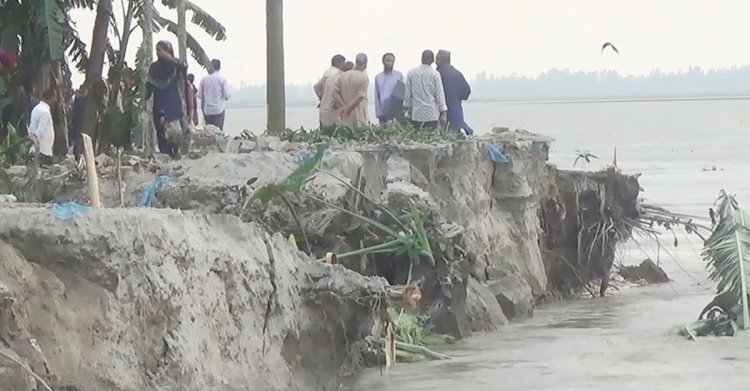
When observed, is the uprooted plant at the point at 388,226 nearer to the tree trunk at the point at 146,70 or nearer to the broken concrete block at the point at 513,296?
the broken concrete block at the point at 513,296

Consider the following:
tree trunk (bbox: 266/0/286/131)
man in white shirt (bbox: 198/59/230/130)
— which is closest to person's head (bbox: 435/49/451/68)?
tree trunk (bbox: 266/0/286/131)

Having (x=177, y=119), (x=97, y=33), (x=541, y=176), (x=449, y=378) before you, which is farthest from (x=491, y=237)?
(x=97, y=33)

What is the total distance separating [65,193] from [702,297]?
796 centimetres

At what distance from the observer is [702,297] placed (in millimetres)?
16625

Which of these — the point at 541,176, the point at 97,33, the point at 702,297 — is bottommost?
the point at 702,297

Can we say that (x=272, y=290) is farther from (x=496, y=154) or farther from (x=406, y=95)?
(x=406, y=95)

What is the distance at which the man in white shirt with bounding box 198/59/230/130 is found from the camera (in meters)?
20.7

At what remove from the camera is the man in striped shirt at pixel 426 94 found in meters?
17.7

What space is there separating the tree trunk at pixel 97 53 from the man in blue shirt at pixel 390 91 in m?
3.74

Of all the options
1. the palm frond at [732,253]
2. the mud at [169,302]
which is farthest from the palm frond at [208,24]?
the mud at [169,302]

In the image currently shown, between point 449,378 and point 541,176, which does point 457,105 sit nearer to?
point 541,176

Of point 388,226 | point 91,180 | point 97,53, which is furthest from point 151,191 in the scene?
point 97,53

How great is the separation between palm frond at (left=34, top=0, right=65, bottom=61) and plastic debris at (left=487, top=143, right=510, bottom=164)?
214 inches

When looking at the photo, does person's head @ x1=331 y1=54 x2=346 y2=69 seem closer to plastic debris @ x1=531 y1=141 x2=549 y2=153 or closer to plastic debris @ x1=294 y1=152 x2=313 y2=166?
plastic debris @ x1=531 y1=141 x2=549 y2=153
